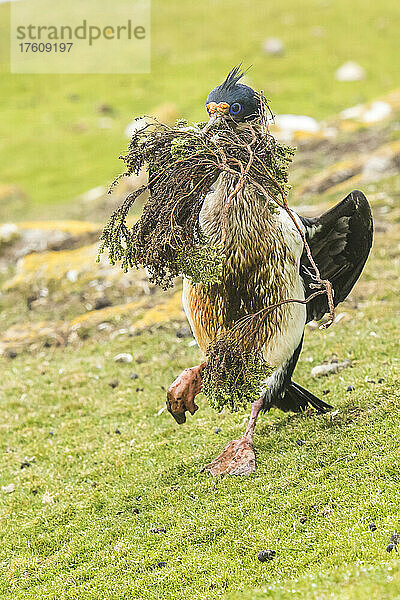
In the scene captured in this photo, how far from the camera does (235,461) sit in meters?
8.80

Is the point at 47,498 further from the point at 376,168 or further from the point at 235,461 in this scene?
the point at 376,168

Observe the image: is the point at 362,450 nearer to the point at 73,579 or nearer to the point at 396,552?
the point at 396,552

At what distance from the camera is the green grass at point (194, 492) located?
21.3 ft

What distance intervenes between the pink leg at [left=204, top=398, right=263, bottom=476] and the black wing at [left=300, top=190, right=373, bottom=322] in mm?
1754

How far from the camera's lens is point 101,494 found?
9398mm

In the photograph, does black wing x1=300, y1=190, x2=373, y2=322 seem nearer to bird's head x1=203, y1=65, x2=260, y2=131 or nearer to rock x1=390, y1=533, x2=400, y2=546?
bird's head x1=203, y1=65, x2=260, y2=131

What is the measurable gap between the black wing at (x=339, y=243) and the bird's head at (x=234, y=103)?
73.8 inches

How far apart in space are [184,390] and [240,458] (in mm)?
1214

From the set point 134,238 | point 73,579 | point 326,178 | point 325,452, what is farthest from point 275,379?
point 326,178

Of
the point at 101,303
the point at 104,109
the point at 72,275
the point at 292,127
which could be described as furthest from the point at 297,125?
the point at 104,109

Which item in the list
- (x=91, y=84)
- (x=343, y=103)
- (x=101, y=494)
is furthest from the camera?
(x=91, y=84)

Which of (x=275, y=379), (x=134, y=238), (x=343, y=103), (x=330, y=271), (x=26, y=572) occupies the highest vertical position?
(x=343, y=103)

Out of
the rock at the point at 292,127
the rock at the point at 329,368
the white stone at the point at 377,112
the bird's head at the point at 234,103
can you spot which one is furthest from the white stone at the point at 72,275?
the white stone at the point at 377,112

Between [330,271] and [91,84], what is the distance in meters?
65.6
